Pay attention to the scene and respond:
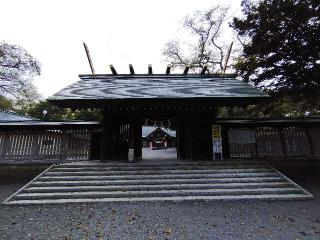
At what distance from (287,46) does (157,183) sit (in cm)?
936

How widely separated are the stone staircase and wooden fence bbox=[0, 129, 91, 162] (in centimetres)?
160

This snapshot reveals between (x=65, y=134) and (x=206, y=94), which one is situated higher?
(x=206, y=94)

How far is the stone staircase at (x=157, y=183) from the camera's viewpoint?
8109 mm

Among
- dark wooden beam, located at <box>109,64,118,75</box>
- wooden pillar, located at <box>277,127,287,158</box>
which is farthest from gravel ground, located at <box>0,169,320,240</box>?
dark wooden beam, located at <box>109,64,118,75</box>

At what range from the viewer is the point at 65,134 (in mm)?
12078

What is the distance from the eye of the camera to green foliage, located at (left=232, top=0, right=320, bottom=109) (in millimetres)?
11258

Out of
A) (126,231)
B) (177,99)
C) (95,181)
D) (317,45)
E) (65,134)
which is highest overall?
(317,45)

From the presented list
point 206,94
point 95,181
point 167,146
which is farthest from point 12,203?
point 167,146

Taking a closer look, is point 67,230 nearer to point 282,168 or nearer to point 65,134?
point 65,134

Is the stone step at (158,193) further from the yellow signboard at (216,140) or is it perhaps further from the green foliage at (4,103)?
the green foliage at (4,103)

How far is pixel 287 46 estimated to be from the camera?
11703 mm

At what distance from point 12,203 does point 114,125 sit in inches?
239

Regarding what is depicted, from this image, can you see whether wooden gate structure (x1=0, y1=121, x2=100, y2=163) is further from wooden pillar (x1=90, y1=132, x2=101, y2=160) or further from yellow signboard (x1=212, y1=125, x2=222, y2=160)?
yellow signboard (x1=212, y1=125, x2=222, y2=160)

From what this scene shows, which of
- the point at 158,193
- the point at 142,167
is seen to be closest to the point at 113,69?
the point at 142,167
